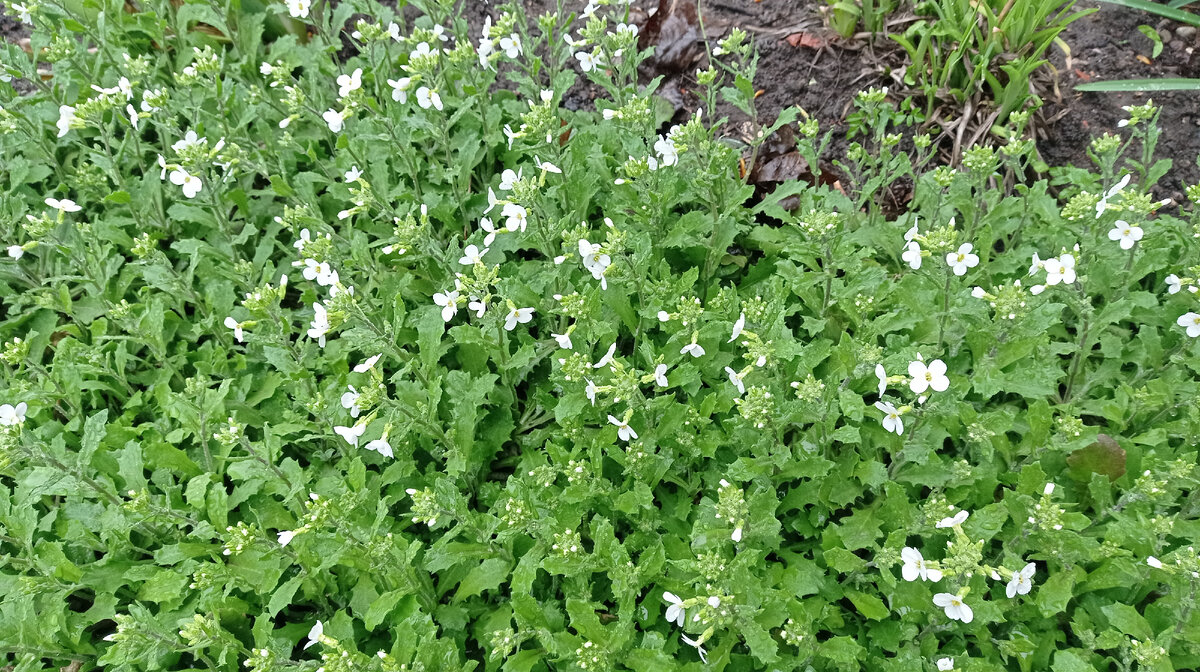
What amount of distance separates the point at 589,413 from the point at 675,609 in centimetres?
108

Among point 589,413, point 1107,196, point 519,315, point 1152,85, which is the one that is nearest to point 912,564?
point 589,413

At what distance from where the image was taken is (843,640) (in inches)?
117

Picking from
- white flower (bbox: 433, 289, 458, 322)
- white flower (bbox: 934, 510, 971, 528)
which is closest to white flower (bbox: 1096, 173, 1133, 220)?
white flower (bbox: 934, 510, 971, 528)

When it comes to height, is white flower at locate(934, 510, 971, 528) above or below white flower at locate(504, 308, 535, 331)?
below

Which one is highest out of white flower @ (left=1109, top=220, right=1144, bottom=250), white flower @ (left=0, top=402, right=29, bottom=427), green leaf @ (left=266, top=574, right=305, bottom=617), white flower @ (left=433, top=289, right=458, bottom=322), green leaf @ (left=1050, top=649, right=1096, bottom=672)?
white flower @ (left=1109, top=220, right=1144, bottom=250)

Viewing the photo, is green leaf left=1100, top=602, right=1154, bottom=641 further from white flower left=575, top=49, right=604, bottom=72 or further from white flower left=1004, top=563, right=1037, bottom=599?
white flower left=575, top=49, right=604, bottom=72

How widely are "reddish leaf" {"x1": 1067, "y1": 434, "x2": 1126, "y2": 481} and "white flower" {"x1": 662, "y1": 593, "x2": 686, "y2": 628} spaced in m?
2.01

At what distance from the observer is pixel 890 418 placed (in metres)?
3.04

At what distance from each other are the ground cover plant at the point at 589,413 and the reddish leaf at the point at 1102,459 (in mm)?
22

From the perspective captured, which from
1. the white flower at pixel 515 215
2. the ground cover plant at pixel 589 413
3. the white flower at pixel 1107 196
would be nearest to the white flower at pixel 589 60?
the ground cover plant at pixel 589 413

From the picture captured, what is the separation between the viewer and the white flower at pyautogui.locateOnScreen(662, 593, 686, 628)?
9.13ft

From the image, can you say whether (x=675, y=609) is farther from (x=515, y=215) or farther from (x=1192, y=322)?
(x=1192, y=322)

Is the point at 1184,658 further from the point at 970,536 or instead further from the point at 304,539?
the point at 304,539

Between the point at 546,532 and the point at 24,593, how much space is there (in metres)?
2.51
